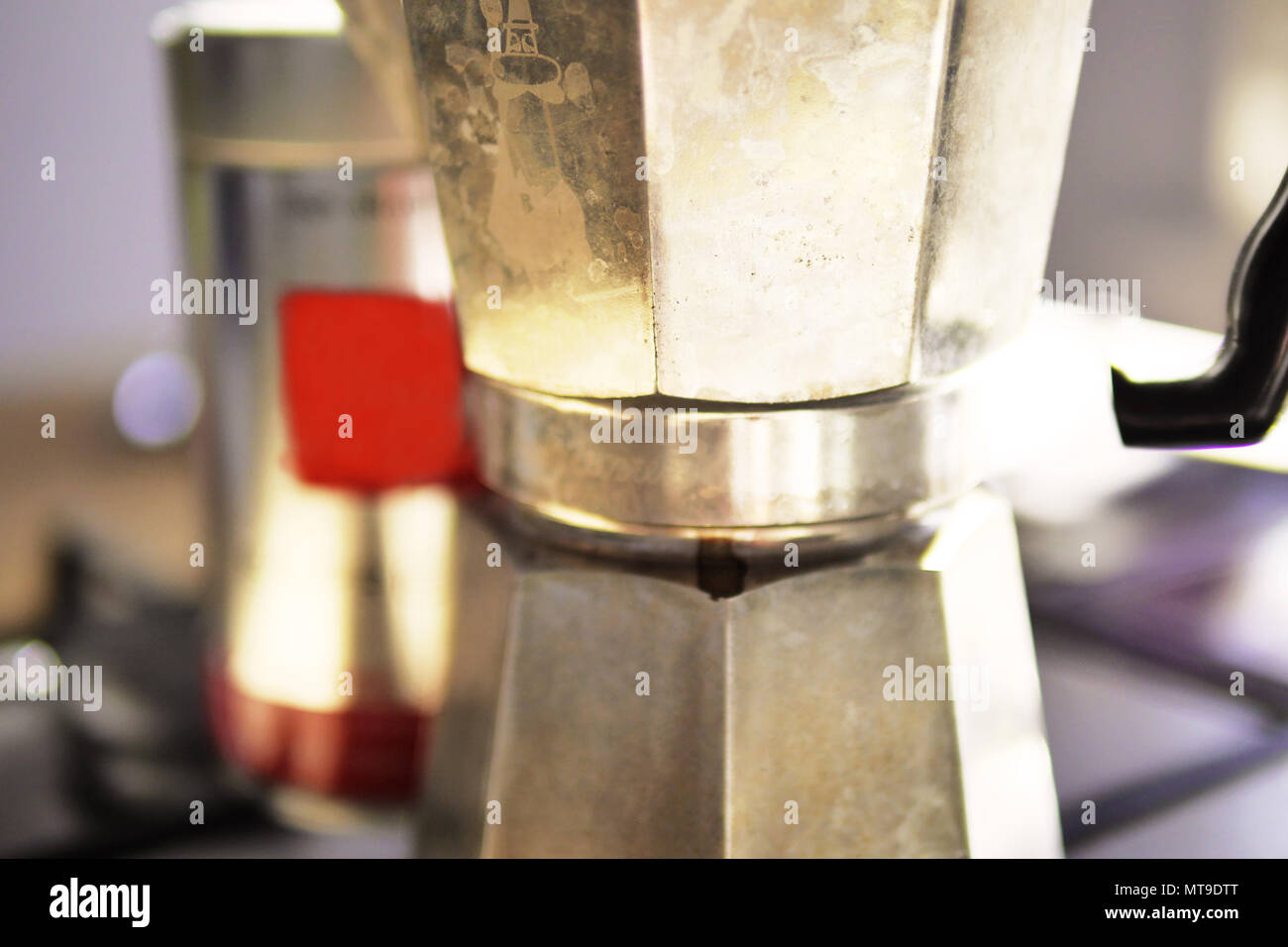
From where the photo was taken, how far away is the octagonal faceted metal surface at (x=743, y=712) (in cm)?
37

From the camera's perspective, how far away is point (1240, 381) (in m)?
0.37

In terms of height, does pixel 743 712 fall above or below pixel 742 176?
below

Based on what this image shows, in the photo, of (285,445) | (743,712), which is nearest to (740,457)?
(743,712)

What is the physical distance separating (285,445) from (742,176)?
39 centimetres

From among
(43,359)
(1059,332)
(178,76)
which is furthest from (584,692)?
(43,359)

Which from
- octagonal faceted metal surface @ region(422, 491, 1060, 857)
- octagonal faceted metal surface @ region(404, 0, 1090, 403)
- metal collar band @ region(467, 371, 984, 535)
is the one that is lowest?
octagonal faceted metal surface @ region(422, 491, 1060, 857)

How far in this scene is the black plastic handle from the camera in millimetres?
361

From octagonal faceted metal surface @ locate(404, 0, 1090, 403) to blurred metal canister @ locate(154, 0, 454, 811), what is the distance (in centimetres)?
26

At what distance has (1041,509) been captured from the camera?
809 millimetres

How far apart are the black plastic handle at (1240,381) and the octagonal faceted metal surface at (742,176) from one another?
6cm

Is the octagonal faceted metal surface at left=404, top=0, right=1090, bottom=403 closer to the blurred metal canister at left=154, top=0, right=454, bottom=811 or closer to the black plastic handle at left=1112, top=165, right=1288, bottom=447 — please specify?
the black plastic handle at left=1112, top=165, right=1288, bottom=447

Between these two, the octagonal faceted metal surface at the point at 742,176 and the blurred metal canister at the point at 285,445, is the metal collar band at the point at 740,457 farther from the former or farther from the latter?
the blurred metal canister at the point at 285,445

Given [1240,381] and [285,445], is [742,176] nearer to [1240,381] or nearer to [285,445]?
[1240,381]

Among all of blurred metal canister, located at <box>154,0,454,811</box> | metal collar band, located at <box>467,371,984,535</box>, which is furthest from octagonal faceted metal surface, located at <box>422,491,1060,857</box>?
blurred metal canister, located at <box>154,0,454,811</box>
